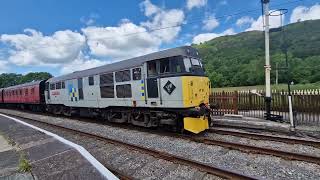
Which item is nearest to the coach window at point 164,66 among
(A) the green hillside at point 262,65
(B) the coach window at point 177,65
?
(B) the coach window at point 177,65

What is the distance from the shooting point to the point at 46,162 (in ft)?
23.3

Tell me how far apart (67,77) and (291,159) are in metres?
15.4

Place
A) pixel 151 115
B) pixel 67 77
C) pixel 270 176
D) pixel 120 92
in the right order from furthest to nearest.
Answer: pixel 67 77 → pixel 120 92 → pixel 151 115 → pixel 270 176

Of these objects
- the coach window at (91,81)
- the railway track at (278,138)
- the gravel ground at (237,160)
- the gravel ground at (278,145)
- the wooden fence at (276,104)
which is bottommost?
the gravel ground at (237,160)

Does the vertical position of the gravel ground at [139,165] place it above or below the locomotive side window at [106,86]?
below

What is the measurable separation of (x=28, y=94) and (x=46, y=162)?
21.6m

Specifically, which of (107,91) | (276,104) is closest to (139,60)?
(107,91)

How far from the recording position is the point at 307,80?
1847 inches

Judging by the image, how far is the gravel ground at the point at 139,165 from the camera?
19.4 feet

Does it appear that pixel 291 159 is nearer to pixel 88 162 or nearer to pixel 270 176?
pixel 270 176

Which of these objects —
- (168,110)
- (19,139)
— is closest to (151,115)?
(168,110)

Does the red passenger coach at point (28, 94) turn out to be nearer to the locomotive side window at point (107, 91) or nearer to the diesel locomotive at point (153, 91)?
the diesel locomotive at point (153, 91)

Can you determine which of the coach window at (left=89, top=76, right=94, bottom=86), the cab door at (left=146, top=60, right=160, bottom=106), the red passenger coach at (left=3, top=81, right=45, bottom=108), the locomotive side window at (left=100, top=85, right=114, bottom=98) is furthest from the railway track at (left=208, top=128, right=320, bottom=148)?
the red passenger coach at (left=3, top=81, right=45, bottom=108)

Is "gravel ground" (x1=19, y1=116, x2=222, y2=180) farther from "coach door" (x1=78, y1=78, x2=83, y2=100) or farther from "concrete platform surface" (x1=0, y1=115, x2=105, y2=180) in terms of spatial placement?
"coach door" (x1=78, y1=78, x2=83, y2=100)
